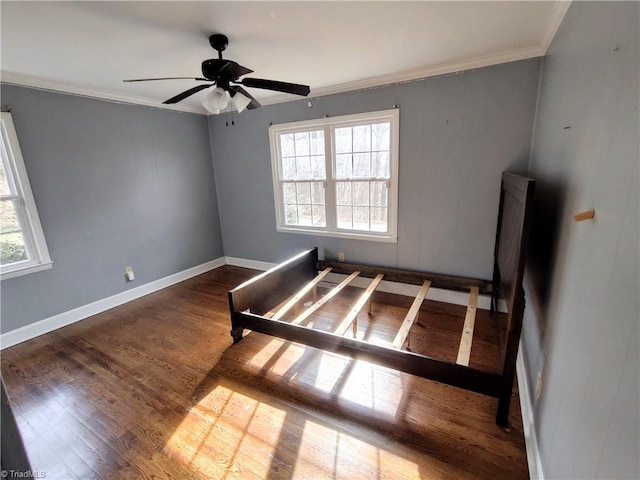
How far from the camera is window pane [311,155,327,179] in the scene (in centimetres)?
359

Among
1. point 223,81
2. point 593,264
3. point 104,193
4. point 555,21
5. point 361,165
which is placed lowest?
point 593,264

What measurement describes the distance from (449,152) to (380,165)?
72 centimetres

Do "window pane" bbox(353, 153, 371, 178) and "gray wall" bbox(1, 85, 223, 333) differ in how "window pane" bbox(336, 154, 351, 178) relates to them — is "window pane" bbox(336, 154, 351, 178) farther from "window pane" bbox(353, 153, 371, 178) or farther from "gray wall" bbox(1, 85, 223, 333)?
"gray wall" bbox(1, 85, 223, 333)

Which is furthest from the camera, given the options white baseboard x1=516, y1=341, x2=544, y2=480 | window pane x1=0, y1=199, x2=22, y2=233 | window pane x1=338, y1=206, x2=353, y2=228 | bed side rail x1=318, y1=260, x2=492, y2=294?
window pane x1=338, y1=206, x2=353, y2=228

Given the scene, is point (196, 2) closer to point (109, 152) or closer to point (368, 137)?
point (368, 137)

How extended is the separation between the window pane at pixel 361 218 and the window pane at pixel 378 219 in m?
0.08

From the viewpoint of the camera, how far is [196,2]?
5.33 ft

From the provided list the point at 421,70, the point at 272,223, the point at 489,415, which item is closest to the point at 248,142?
the point at 272,223

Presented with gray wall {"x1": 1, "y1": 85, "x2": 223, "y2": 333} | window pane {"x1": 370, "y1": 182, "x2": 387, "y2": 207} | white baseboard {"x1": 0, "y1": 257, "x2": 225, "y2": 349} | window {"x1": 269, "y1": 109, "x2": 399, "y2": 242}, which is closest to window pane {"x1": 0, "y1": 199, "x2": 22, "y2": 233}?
gray wall {"x1": 1, "y1": 85, "x2": 223, "y2": 333}

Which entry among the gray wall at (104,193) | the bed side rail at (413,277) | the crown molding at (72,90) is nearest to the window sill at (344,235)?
the bed side rail at (413,277)

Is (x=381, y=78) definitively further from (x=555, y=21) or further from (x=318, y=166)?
(x=555, y=21)

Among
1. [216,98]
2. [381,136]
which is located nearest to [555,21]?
[381,136]

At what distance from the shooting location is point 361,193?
134 inches

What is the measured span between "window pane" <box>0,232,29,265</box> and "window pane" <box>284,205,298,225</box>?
2721mm
